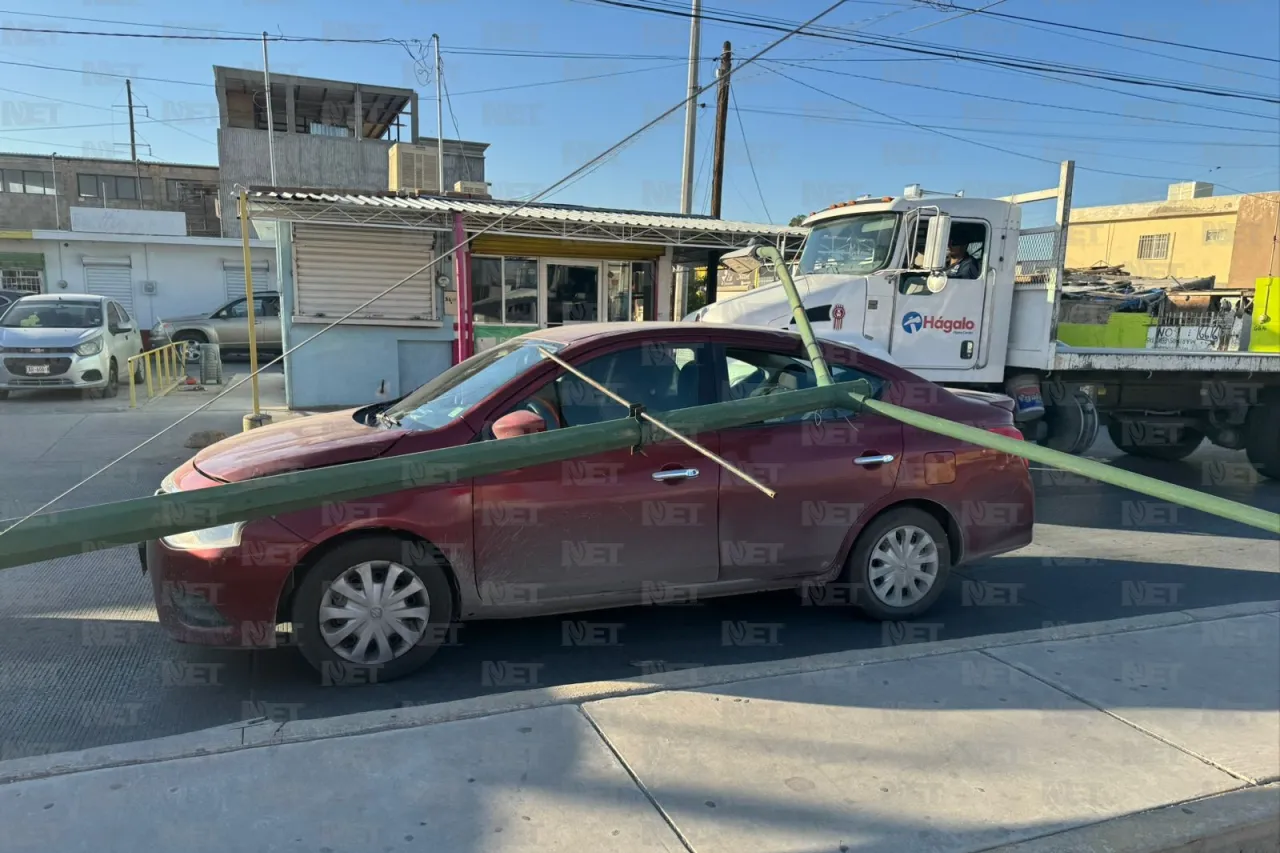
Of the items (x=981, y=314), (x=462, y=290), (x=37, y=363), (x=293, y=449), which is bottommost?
(x=37, y=363)

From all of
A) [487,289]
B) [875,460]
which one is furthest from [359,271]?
[875,460]

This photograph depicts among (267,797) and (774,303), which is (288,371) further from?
(267,797)

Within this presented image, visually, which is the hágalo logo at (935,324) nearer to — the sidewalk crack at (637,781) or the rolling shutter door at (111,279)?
the sidewalk crack at (637,781)

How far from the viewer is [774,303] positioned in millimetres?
7477

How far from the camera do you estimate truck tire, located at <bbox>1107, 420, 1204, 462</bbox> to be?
31.3ft

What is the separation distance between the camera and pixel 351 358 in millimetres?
13039

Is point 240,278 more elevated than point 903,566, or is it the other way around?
point 240,278

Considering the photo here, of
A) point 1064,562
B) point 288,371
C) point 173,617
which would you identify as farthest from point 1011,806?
point 288,371

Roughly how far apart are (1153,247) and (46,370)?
3783 cm

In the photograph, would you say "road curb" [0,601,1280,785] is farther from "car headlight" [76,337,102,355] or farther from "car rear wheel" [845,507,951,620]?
"car headlight" [76,337,102,355]

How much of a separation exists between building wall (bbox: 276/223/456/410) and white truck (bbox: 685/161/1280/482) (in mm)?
6585

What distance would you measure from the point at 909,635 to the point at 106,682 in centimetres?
398

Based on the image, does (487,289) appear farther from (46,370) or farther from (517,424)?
(517,424)

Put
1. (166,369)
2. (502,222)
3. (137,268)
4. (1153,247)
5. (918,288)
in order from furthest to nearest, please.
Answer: (1153,247) → (137,268) → (166,369) → (502,222) → (918,288)
